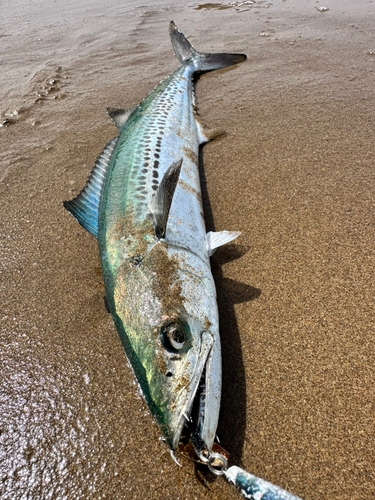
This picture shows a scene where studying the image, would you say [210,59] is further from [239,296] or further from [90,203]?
[239,296]

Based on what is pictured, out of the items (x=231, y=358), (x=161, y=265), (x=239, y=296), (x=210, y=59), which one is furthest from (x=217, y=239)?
(x=210, y=59)

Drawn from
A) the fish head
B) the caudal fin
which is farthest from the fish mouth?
the caudal fin

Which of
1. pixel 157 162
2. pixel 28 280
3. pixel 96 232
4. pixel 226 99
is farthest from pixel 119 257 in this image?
pixel 226 99

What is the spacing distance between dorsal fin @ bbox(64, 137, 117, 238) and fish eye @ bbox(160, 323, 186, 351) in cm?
111

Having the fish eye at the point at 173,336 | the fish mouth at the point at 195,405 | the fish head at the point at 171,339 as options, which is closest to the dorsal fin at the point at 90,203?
the fish head at the point at 171,339

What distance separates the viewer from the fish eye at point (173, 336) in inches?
65.4

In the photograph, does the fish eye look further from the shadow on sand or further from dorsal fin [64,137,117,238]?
dorsal fin [64,137,117,238]

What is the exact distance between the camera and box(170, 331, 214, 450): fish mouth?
1.45 meters

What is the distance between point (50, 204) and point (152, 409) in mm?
2395

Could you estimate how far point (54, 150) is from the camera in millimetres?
3986

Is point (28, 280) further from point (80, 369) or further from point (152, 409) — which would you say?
point (152, 409)

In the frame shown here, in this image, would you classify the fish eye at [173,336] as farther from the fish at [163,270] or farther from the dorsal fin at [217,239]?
the dorsal fin at [217,239]

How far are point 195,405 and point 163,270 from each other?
2.59 ft

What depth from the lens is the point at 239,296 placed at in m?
2.27
